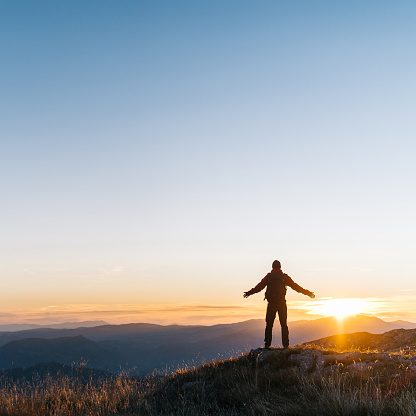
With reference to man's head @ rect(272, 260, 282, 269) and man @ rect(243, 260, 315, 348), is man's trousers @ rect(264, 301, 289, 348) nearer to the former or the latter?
man @ rect(243, 260, 315, 348)

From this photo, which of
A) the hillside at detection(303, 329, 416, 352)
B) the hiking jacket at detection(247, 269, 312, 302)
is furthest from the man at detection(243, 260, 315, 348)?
the hillside at detection(303, 329, 416, 352)

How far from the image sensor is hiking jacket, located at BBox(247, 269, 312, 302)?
1180 cm

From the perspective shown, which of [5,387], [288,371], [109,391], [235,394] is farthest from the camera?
[5,387]

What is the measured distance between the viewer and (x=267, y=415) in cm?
645

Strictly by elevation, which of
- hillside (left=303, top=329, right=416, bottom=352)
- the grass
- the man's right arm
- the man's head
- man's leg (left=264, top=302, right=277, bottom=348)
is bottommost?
hillside (left=303, top=329, right=416, bottom=352)

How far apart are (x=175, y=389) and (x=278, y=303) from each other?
377 centimetres

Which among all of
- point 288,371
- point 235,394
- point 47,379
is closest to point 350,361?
point 288,371

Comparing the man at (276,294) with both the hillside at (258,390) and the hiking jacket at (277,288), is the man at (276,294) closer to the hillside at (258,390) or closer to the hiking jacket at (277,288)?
the hiking jacket at (277,288)

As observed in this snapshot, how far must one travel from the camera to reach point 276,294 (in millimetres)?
11781

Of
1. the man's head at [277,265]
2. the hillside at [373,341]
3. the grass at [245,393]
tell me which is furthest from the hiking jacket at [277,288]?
the hillside at [373,341]

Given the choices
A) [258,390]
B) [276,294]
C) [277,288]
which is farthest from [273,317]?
[258,390]

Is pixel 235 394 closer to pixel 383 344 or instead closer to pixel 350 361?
pixel 350 361

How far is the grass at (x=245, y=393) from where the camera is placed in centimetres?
639

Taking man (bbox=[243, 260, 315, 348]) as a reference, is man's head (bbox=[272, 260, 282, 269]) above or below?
above
